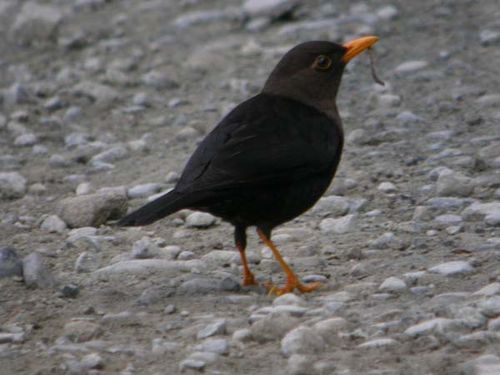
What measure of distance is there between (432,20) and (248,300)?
269 inches

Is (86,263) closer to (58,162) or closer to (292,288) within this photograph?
(292,288)

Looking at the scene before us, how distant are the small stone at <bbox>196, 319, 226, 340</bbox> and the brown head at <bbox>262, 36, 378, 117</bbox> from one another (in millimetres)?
2175

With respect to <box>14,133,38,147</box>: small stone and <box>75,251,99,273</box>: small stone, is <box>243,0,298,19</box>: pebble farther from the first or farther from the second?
<box>75,251,99,273</box>: small stone

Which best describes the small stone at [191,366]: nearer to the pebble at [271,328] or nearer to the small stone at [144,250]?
the pebble at [271,328]

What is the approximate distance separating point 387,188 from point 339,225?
76 centimetres

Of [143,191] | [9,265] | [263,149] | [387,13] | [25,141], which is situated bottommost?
[143,191]

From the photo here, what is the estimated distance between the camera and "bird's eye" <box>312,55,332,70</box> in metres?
7.24

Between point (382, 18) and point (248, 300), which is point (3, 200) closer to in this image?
point (248, 300)

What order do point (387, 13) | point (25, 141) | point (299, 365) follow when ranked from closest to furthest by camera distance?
point (299, 365), point (25, 141), point (387, 13)

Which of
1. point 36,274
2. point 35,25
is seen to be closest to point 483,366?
point 36,274

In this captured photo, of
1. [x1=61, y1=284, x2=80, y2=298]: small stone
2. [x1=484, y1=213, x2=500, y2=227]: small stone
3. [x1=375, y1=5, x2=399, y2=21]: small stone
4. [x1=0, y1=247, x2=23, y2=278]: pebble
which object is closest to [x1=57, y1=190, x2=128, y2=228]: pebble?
[x1=0, y1=247, x2=23, y2=278]: pebble

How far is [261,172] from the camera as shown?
615 cm

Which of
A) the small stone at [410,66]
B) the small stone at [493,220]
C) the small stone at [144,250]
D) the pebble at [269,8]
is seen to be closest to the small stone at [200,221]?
the small stone at [144,250]

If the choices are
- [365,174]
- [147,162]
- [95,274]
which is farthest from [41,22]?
[95,274]
